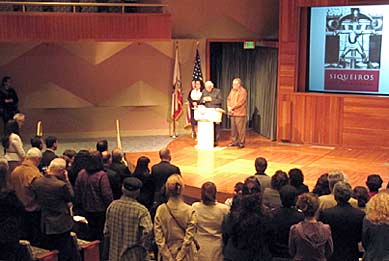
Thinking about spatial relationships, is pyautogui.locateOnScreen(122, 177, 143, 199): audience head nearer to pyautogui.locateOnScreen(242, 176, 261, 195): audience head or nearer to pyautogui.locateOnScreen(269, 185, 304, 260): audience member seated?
pyautogui.locateOnScreen(242, 176, 261, 195): audience head

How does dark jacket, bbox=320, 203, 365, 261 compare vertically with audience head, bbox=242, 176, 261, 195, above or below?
below

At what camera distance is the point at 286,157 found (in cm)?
1012

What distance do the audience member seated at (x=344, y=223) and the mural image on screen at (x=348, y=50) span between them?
20.9ft

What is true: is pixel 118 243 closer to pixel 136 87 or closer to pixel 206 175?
pixel 206 175

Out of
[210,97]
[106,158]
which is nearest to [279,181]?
[106,158]

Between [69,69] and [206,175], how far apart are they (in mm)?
5341

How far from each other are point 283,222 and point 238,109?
240 inches

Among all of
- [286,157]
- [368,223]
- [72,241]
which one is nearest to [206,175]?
[286,157]

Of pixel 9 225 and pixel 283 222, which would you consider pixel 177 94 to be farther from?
pixel 283 222

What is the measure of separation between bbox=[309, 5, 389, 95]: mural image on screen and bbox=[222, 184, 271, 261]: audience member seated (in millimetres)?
6804

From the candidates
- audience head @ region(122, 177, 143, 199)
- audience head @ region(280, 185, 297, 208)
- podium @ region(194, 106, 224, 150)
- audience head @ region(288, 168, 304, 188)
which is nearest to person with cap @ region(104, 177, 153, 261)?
audience head @ region(122, 177, 143, 199)

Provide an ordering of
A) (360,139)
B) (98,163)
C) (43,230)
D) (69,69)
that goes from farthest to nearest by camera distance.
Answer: (69,69) → (360,139) → (98,163) → (43,230)

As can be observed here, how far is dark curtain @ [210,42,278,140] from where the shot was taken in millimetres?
12188

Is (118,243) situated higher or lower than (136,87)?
lower
